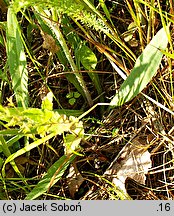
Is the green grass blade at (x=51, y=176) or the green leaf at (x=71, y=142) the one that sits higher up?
the green leaf at (x=71, y=142)

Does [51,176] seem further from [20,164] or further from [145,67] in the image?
[145,67]

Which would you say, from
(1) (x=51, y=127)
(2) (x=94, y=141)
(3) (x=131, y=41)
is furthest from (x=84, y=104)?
(1) (x=51, y=127)

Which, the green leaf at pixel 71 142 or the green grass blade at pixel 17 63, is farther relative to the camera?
the green grass blade at pixel 17 63

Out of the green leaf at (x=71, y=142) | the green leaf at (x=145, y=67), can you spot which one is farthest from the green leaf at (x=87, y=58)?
the green leaf at (x=71, y=142)

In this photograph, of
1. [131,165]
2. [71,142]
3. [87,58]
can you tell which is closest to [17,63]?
[87,58]

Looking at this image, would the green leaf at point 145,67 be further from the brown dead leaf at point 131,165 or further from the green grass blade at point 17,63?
the green grass blade at point 17,63

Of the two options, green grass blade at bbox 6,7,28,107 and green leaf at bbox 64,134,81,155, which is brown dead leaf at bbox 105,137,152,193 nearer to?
green leaf at bbox 64,134,81,155

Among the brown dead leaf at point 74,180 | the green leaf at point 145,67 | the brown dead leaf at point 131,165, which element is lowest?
the brown dead leaf at point 74,180
